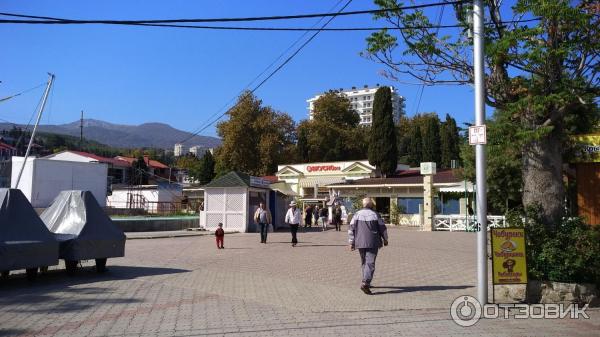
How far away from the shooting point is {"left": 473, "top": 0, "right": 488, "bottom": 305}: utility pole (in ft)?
27.1

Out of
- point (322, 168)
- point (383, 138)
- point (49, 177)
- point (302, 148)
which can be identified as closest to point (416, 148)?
point (302, 148)

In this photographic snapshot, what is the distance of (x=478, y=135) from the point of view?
8.41 m

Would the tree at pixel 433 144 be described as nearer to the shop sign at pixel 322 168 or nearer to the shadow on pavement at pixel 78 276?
the shop sign at pixel 322 168

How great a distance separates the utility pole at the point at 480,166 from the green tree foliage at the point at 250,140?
1892 inches

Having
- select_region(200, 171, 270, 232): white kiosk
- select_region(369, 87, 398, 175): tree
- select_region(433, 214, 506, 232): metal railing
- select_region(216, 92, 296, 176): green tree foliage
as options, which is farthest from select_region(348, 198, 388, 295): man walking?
select_region(216, 92, 296, 176): green tree foliage

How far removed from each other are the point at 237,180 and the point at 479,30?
62.2 feet

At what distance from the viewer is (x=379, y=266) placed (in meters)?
12.9

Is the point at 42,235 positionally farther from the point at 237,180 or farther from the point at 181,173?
the point at 181,173

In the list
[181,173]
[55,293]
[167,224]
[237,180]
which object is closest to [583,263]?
[55,293]

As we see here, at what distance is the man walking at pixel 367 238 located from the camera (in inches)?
362

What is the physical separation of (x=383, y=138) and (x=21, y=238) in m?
40.5

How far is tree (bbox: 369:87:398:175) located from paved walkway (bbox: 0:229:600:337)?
33.4 m

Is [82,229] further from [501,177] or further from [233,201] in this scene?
[501,177]

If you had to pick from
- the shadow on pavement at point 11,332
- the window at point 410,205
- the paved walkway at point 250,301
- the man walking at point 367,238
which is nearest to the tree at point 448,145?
the window at point 410,205
